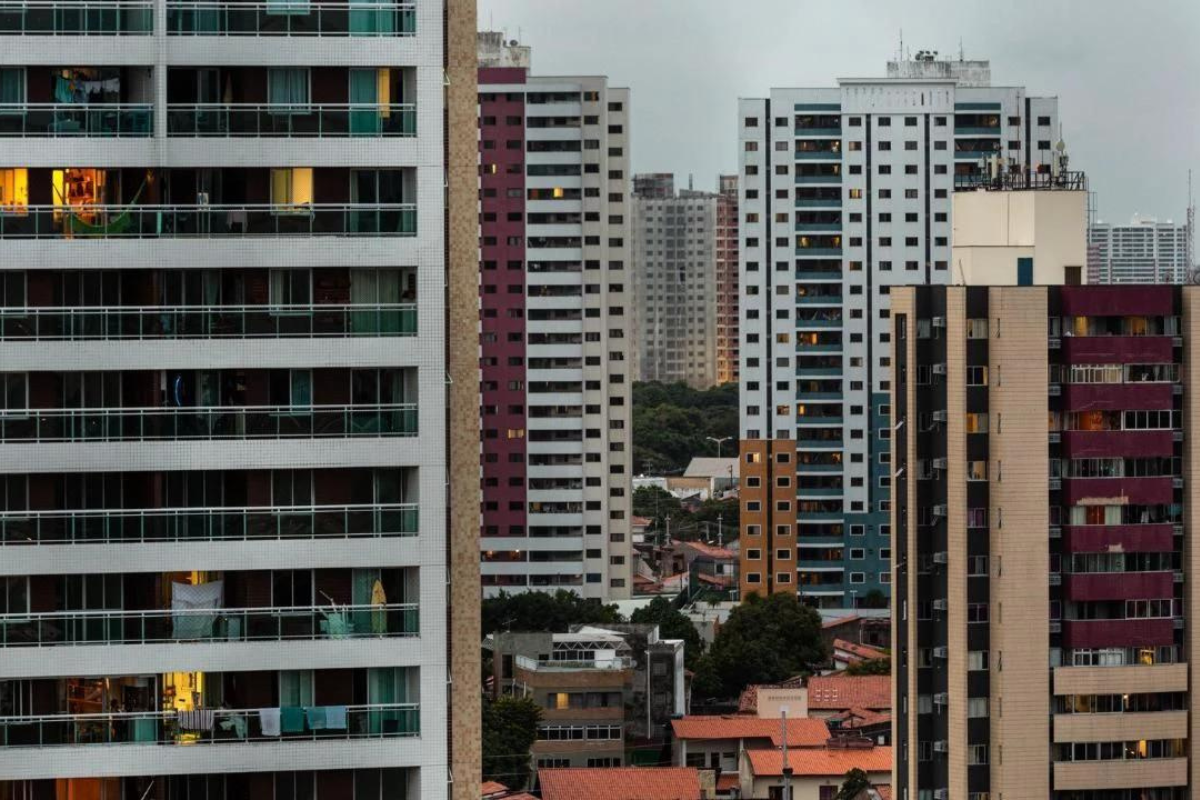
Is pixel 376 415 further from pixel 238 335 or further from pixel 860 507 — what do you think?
pixel 860 507

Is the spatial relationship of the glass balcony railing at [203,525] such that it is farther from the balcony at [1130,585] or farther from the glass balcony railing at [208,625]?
the balcony at [1130,585]

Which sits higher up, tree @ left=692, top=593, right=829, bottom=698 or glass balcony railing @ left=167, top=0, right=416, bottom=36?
glass balcony railing @ left=167, top=0, right=416, bottom=36

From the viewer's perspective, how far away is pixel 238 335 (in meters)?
20.6

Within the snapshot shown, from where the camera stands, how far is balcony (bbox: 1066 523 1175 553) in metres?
40.8

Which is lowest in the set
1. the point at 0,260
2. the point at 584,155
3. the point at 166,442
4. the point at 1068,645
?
the point at 1068,645

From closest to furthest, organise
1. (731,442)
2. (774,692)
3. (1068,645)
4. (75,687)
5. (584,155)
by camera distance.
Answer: (75,687), (1068,645), (774,692), (584,155), (731,442)

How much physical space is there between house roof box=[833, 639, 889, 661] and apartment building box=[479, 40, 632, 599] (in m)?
17.1

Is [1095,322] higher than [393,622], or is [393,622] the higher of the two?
[1095,322]

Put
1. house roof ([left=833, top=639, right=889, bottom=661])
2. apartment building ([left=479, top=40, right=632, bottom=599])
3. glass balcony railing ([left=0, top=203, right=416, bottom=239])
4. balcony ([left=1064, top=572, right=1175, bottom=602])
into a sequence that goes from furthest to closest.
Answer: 1. apartment building ([left=479, top=40, right=632, bottom=599])
2. house roof ([left=833, top=639, right=889, bottom=661])
3. balcony ([left=1064, top=572, right=1175, bottom=602])
4. glass balcony railing ([left=0, top=203, right=416, bottom=239])

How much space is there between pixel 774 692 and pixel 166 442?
4946cm

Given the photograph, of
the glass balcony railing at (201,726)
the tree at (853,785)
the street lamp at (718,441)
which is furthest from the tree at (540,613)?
the street lamp at (718,441)

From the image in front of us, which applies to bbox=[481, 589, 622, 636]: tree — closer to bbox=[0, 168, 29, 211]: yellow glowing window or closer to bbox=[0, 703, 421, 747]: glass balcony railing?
bbox=[0, 703, 421, 747]: glass balcony railing

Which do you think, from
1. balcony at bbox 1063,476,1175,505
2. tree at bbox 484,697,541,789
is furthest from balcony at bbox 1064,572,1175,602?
tree at bbox 484,697,541,789

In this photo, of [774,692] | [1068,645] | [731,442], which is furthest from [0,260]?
[731,442]
